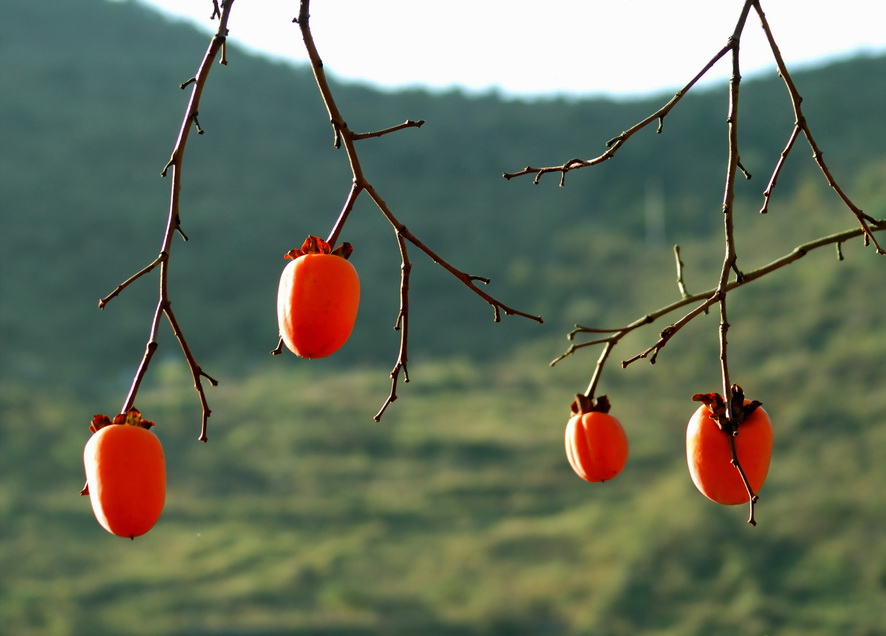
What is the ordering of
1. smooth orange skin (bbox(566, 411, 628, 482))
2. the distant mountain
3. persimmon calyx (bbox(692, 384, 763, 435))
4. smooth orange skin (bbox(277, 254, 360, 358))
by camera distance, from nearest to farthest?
smooth orange skin (bbox(277, 254, 360, 358)) → persimmon calyx (bbox(692, 384, 763, 435)) → smooth orange skin (bbox(566, 411, 628, 482)) → the distant mountain

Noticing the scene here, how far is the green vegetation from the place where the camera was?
24.7 ft

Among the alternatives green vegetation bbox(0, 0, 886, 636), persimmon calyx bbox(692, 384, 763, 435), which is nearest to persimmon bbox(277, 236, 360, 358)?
persimmon calyx bbox(692, 384, 763, 435)

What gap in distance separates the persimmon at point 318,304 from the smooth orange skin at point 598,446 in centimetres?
40

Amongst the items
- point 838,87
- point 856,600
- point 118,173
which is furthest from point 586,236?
point 856,600

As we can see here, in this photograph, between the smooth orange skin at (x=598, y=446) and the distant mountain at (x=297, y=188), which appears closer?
the smooth orange skin at (x=598, y=446)

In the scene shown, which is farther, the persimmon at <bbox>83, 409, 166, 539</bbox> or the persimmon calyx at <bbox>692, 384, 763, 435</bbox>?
the persimmon calyx at <bbox>692, 384, 763, 435</bbox>

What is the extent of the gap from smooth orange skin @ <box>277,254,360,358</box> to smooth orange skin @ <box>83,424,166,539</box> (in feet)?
0.52

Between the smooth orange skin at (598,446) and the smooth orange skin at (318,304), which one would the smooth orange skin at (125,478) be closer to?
the smooth orange skin at (318,304)

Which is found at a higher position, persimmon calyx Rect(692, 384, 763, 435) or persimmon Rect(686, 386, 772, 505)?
persimmon calyx Rect(692, 384, 763, 435)

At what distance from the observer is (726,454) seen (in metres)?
1.14

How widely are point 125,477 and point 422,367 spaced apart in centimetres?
1249

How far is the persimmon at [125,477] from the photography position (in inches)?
39.4

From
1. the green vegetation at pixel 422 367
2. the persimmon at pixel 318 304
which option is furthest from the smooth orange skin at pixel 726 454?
the green vegetation at pixel 422 367

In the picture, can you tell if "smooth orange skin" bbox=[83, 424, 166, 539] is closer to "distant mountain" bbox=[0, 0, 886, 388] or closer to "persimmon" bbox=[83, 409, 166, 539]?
"persimmon" bbox=[83, 409, 166, 539]
